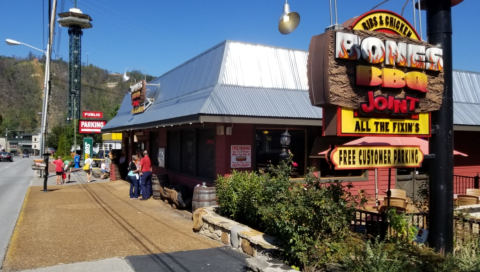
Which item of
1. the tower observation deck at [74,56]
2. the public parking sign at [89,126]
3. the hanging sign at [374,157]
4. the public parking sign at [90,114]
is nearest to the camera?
the hanging sign at [374,157]

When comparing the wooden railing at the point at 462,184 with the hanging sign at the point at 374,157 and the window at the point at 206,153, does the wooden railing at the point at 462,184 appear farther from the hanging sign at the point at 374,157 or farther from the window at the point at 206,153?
the hanging sign at the point at 374,157

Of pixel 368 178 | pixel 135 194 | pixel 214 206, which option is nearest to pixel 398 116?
pixel 214 206

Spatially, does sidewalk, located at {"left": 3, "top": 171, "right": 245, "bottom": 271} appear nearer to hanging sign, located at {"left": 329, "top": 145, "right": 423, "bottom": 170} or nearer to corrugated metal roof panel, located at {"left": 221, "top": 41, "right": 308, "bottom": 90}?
hanging sign, located at {"left": 329, "top": 145, "right": 423, "bottom": 170}

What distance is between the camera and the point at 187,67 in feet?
46.4

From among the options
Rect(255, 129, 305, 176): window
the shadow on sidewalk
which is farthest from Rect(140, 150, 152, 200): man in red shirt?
the shadow on sidewalk

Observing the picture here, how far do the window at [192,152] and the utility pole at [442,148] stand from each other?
6.69m

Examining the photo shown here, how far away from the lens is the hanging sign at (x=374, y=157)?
16.9ft

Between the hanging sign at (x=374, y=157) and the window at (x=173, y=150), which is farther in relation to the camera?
the window at (x=173, y=150)

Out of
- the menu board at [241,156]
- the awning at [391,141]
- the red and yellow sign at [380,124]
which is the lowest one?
the menu board at [241,156]

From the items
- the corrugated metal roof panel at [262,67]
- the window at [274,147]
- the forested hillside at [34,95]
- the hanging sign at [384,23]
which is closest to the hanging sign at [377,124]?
the hanging sign at [384,23]

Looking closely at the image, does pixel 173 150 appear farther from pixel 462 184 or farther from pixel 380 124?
pixel 380 124

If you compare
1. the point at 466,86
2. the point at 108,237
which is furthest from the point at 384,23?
the point at 466,86

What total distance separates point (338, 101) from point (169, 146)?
425 inches

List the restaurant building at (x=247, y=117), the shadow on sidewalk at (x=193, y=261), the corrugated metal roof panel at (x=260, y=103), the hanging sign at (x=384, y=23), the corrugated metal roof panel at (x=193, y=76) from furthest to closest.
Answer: the corrugated metal roof panel at (x=193, y=76) → the restaurant building at (x=247, y=117) → the corrugated metal roof panel at (x=260, y=103) → the shadow on sidewalk at (x=193, y=261) → the hanging sign at (x=384, y=23)
